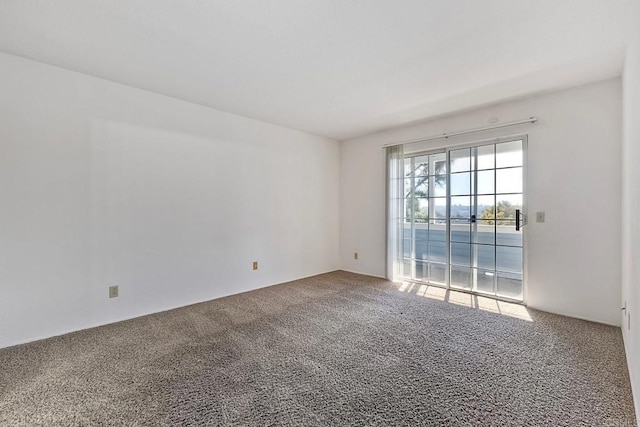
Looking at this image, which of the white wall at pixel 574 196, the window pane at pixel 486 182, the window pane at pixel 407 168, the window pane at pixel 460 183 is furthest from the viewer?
the window pane at pixel 407 168

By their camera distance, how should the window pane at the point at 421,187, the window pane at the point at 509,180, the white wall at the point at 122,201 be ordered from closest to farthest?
the white wall at the point at 122,201, the window pane at the point at 509,180, the window pane at the point at 421,187

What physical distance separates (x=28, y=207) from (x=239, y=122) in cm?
233

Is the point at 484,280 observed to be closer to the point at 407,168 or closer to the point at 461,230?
the point at 461,230

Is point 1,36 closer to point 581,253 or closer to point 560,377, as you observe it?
point 560,377

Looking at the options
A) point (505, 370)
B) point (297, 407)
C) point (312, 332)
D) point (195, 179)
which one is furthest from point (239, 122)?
point (505, 370)

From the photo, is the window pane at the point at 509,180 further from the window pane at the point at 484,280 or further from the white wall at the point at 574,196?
the window pane at the point at 484,280

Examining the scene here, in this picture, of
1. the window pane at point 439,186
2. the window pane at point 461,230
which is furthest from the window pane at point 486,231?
the window pane at point 439,186

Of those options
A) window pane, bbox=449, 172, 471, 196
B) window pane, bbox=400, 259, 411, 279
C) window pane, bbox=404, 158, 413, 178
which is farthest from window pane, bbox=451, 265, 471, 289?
window pane, bbox=404, 158, 413, 178

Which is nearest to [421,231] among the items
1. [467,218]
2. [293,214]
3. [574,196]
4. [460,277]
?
[467,218]

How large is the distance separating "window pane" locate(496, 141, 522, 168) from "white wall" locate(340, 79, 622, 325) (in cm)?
15

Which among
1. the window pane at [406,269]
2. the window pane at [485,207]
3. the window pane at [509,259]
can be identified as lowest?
the window pane at [406,269]

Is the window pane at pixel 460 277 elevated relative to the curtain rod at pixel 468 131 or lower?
lower

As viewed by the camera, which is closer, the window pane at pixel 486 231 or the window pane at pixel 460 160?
the window pane at pixel 486 231

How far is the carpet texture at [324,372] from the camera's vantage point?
1624 millimetres
